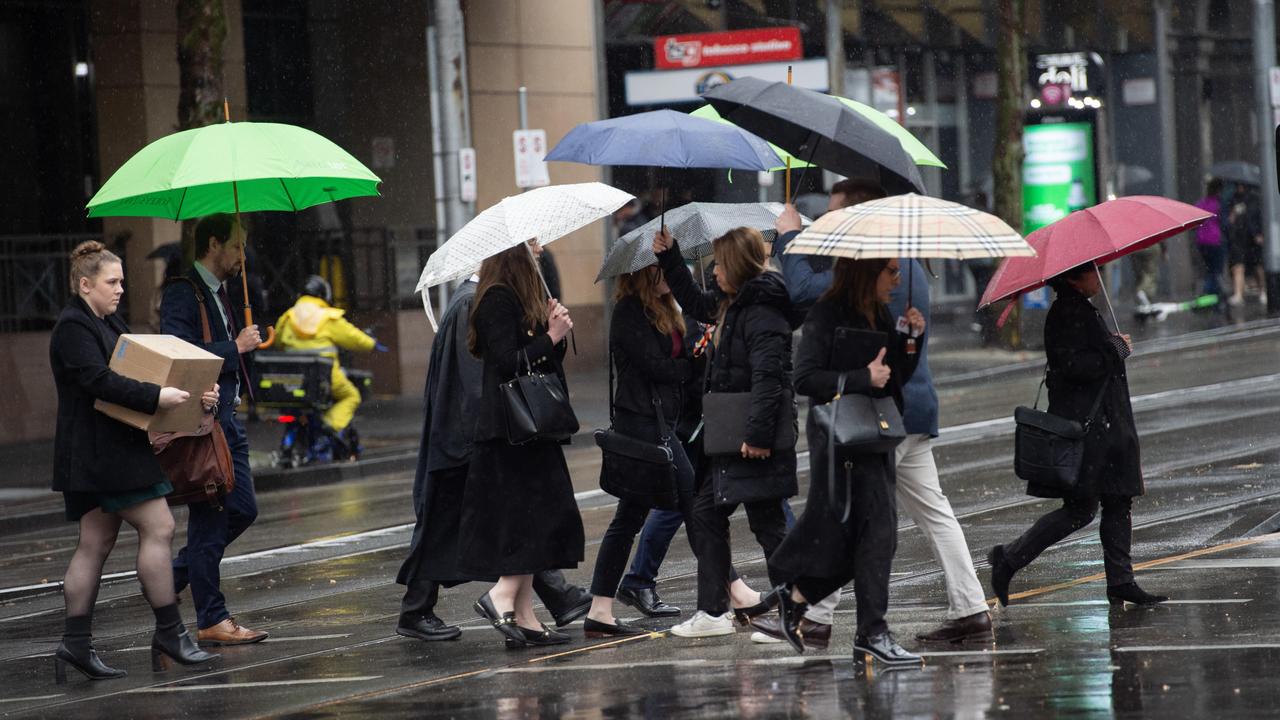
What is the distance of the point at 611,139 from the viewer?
8.42 m

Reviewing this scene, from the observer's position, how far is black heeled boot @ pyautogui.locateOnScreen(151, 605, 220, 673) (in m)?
8.13

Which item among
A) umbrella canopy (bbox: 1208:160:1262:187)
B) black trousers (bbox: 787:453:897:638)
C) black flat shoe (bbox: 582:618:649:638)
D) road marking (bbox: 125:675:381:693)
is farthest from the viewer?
umbrella canopy (bbox: 1208:160:1262:187)

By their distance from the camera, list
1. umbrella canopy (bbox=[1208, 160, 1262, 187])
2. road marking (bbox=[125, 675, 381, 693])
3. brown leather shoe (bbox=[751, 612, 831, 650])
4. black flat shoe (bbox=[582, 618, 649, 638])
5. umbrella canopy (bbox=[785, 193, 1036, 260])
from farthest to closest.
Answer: umbrella canopy (bbox=[1208, 160, 1262, 187]) < black flat shoe (bbox=[582, 618, 649, 638]) < road marking (bbox=[125, 675, 381, 693]) < brown leather shoe (bbox=[751, 612, 831, 650]) < umbrella canopy (bbox=[785, 193, 1036, 260])

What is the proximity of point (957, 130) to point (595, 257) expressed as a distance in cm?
1295

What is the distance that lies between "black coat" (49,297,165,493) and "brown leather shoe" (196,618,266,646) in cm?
100

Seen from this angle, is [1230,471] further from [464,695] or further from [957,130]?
[957,130]

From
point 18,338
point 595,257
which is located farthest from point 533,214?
point 595,257

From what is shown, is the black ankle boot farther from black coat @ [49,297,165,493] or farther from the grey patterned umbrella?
black coat @ [49,297,165,493]

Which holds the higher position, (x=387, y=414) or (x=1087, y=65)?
(x=1087, y=65)

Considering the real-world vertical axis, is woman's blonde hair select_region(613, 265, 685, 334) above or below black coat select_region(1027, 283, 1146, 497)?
above

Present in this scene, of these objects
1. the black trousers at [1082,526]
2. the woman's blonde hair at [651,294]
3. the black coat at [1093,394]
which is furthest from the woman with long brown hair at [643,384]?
the black coat at [1093,394]

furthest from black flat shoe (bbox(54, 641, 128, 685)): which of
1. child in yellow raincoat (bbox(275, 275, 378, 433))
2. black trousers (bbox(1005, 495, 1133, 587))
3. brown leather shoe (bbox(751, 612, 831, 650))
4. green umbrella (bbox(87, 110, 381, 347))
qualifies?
child in yellow raincoat (bbox(275, 275, 378, 433))

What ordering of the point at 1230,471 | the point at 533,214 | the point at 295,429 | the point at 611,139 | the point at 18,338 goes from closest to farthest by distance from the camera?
the point at 533,214 → the point at 611,139 → the point at 1230,471 → the point at 295,429 → the point at 18,338

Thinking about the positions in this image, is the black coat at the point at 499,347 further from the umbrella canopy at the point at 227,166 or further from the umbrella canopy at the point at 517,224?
the umbrella canopy at the point at 227,166
